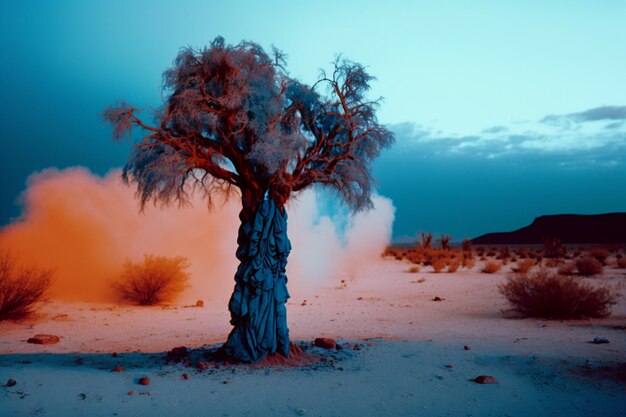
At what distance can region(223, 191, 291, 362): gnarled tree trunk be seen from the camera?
8156mm

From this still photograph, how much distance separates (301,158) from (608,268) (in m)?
27.1

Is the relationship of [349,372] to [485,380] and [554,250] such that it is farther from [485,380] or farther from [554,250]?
[554,250]

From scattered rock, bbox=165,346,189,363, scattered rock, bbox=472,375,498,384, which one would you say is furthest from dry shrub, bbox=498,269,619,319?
scattered rock, bbox=165,346,189,363

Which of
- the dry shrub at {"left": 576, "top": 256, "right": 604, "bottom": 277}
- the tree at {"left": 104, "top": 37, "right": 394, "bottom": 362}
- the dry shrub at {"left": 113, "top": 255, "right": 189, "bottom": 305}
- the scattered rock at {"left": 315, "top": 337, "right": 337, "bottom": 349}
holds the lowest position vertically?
the dry shrub at {"left": 576, "top": 256, "right": 604, "bottom": 277}

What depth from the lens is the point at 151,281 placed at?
1792 cm

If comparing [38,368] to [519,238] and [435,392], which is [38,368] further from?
[519,238]

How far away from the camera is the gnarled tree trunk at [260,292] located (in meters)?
8.16

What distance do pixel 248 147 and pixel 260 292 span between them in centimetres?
218

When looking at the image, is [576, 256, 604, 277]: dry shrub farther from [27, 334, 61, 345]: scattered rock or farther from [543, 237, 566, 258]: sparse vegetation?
[27, 334, 61, 345]: scattered rock

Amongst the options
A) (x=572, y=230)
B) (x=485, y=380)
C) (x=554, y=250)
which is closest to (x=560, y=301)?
(x=485, y=380)

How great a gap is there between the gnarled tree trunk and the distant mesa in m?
92.1

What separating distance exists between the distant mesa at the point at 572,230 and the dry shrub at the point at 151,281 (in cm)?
8472

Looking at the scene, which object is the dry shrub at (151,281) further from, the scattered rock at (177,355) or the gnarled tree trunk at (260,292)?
the gnarled tree trunk at (260,292)

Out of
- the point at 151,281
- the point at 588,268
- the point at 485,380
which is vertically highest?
the point at 151,281
